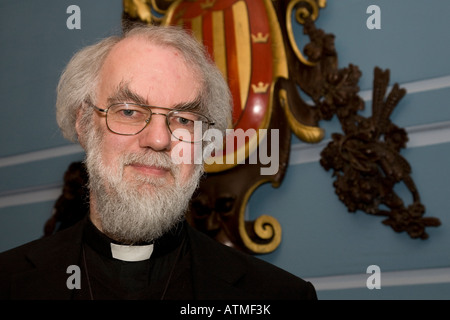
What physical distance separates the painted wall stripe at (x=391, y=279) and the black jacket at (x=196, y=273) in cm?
35

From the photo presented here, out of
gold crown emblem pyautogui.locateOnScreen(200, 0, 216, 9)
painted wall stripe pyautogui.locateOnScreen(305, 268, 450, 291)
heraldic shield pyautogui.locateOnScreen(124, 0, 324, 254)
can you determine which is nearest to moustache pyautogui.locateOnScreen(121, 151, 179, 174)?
heraldic shield pyautogui.locateOnScreen(124, 0, 324, 254)

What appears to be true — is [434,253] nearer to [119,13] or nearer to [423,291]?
[423,291]

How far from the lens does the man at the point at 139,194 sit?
5.63 feet

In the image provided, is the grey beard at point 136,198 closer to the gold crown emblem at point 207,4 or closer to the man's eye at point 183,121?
the man's eye at point 183,121

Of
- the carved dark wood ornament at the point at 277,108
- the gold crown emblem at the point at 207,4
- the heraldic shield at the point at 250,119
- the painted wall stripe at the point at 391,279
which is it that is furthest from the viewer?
the gold crown emblem at the point at 207,4

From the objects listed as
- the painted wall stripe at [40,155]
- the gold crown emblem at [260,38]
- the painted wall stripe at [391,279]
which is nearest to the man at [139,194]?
the painted wall stripe at [391,279]

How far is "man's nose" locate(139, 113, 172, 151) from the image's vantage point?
1.67 meters

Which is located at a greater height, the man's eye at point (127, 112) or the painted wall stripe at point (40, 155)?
the man's eye at point (127, 112)

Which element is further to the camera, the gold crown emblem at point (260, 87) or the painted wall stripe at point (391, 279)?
the gold crown emblem at point (260, 87)

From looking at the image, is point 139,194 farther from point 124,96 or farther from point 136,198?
point 124,96

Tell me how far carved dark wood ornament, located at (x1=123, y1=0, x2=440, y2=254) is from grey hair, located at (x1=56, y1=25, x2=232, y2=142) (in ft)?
1.42

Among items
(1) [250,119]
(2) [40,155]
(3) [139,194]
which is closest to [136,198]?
(3) [139,194]
